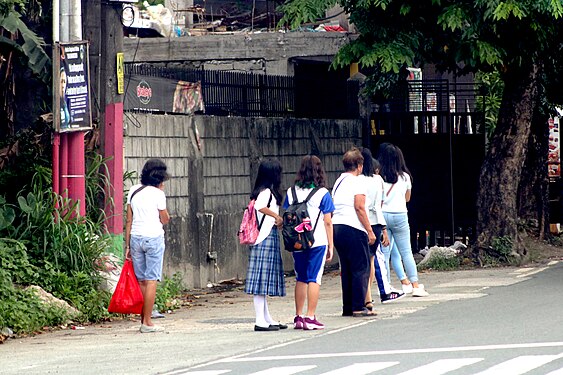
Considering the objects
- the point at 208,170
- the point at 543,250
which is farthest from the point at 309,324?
the point at 543,250

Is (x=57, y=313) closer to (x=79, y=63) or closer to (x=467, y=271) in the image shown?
(x=79, y=63)

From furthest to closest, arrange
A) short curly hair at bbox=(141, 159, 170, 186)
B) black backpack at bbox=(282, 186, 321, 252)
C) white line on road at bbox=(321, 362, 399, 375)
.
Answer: short curly hair at bbox=(141, 159, 170, 186) < black backpack at bbox=(282, 186, 321, 252) < white line on road at bbox=(321, 362, 399, 375)

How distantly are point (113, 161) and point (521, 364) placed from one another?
22.9ft

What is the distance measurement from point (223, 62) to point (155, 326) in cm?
1306

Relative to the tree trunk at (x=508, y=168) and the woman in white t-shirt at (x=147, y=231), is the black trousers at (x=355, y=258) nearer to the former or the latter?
the woman in white t-shirt at (x=147, y=231)

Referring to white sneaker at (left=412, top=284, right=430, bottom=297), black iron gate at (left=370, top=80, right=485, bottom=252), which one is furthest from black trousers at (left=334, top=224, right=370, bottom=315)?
black iron gate at (left=370, top=80, right=485, bottom=252)

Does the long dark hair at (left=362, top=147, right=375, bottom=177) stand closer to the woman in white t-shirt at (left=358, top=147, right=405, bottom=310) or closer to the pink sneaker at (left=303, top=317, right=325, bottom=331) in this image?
the woman in white t-shirt at (left=358, top=147, right=405, bottom=310)

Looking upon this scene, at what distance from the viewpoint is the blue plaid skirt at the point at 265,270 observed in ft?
40.8

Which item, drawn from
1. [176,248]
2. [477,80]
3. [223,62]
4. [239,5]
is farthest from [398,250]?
[239,5]

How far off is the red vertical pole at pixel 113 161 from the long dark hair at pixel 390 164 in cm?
335

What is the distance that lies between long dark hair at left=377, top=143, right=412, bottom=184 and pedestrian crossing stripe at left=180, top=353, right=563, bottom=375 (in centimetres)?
547

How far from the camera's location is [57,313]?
1327 centimetres

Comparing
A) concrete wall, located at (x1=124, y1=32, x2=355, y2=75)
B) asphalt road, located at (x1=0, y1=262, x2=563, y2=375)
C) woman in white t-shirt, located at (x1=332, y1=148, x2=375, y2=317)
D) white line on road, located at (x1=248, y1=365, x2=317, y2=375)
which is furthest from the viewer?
Answer: concrete wall, located at (x1=124, y1=32, x2=355, y2=75)

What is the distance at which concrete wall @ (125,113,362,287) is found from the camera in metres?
16.5
